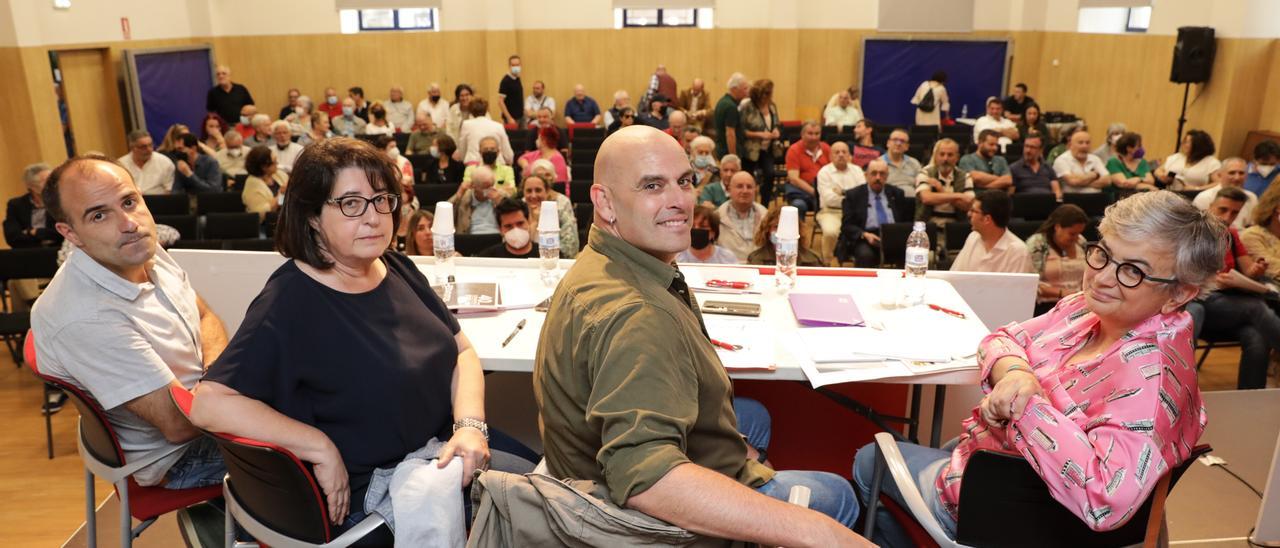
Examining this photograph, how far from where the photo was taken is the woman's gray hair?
1934mm

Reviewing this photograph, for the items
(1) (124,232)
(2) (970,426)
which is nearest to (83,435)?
(1) (124,232)

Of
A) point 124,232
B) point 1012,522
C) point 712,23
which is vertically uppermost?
point 712,23

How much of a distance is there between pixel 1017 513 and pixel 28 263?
18.4ft

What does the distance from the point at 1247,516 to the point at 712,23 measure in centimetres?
1268

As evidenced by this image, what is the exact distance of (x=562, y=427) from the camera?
180cm

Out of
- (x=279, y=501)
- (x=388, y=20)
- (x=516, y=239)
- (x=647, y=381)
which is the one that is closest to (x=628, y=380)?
(x=647, y=381)

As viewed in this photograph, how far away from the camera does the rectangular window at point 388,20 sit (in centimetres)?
1492

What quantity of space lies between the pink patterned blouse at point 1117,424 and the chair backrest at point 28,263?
5.39 m

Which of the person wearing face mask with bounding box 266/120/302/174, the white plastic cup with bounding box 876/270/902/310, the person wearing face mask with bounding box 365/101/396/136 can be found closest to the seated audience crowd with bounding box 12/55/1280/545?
the white plastic cup with bounding box 876/270/902/310

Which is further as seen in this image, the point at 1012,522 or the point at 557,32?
the point at 557,32

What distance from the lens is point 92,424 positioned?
231 cm

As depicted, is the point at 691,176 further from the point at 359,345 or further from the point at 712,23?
the point at 712,23

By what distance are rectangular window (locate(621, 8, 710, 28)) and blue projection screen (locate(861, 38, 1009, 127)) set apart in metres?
2.93

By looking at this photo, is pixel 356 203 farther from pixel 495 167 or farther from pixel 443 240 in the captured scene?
pixel 495 167
